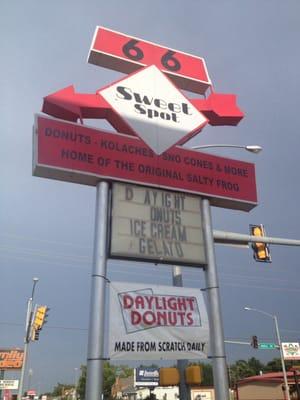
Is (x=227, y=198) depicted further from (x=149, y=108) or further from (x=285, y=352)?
(x=285, y=352)

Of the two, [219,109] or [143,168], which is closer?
[143,168]

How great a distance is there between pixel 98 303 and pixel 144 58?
20.2 feet

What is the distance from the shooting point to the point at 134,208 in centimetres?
895

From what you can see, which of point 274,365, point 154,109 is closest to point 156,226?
point 154,109

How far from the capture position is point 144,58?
427 inches

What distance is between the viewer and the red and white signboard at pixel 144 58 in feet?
34.4

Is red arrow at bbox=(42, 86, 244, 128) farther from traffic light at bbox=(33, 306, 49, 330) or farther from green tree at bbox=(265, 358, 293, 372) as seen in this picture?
green tree at bbox=(265, 358, 293, 372)

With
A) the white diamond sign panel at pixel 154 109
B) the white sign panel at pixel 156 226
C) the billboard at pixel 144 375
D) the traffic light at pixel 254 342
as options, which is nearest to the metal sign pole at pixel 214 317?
the white sign panel at pixel 156 226

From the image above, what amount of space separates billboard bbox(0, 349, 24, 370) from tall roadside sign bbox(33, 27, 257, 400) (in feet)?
198

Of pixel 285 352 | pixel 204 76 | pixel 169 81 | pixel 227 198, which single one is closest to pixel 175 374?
pixel 227 198

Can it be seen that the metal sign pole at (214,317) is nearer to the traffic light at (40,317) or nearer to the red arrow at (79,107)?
the red arrow at (79,107)

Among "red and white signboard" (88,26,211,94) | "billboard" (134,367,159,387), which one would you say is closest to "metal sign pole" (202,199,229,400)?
"red and white signboard" (88,26,211,94)

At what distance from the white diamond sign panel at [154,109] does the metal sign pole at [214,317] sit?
1688 mm

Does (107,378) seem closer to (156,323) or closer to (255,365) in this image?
(255,365)
